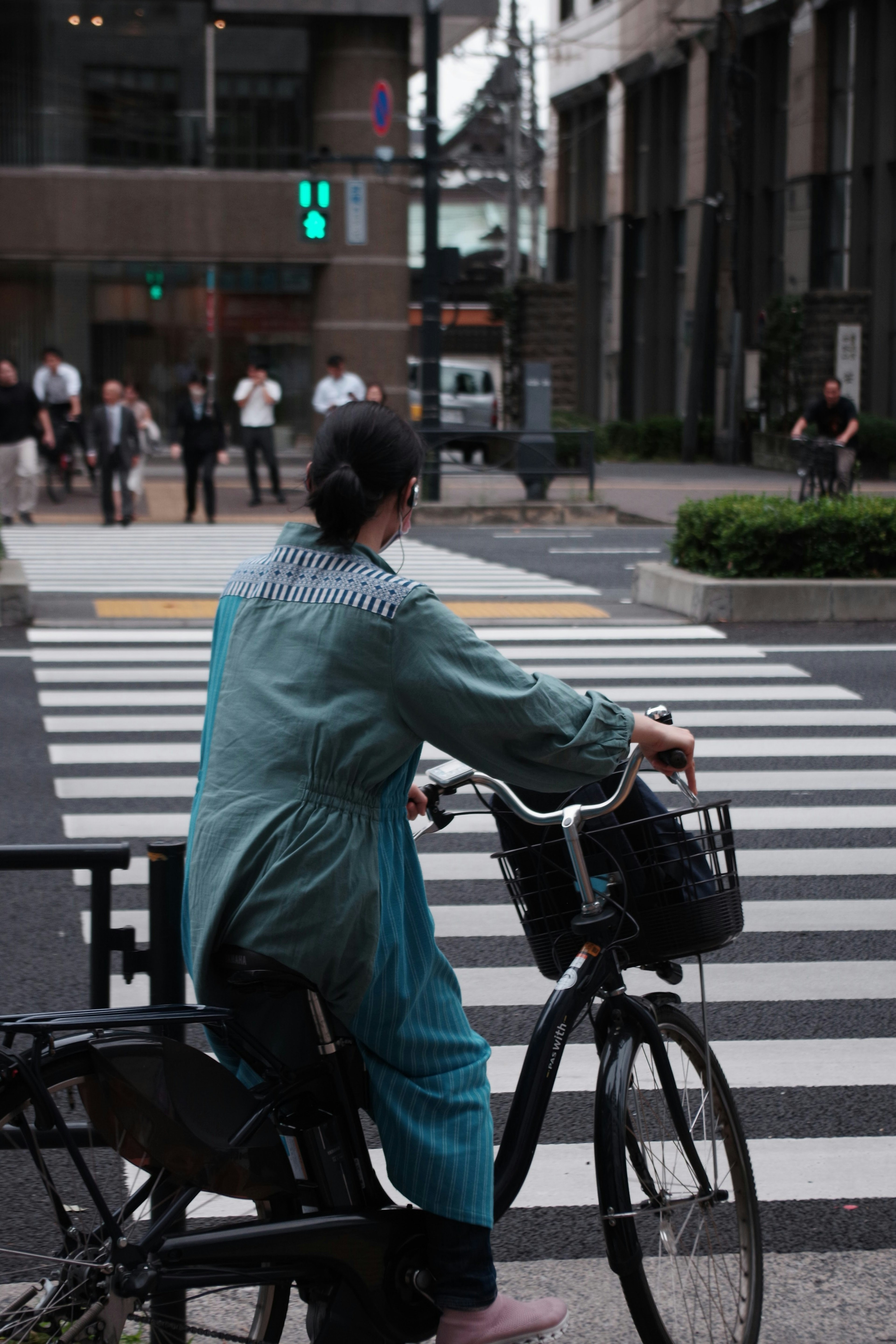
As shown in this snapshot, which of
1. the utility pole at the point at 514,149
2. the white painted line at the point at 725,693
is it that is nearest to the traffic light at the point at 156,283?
the utility pole at the point at 514,149

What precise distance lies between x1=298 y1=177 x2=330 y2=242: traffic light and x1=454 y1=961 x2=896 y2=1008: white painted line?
1850 centimetres

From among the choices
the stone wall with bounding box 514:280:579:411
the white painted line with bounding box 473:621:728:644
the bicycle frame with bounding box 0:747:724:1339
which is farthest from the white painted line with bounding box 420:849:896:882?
the stone wall with bounding box 514:280:579:411

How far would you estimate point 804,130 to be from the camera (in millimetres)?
36969

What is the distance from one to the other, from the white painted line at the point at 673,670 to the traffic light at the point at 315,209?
12.7 metres

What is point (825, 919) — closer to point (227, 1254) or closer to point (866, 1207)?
point (866, 1207)

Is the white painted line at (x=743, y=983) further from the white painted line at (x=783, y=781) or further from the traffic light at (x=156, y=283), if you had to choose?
the traffic light at (x=156, y=283)

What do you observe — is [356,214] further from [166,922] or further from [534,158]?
[534,158]

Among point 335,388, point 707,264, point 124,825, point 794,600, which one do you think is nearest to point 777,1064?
point 124,825

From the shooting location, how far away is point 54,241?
31484 millimetres

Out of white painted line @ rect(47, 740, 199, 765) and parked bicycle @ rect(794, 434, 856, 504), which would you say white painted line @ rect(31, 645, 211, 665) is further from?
parked bicycle @ rect(794, 434, 856, 504)

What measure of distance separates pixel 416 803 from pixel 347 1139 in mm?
588

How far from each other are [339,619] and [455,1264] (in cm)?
103

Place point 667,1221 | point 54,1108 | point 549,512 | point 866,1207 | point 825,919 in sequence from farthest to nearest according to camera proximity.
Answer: point 549,512 → point 825,919 → point 866,1207 → point 667,1221 → point 54,1108

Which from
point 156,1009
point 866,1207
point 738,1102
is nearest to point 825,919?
point 738,1102
